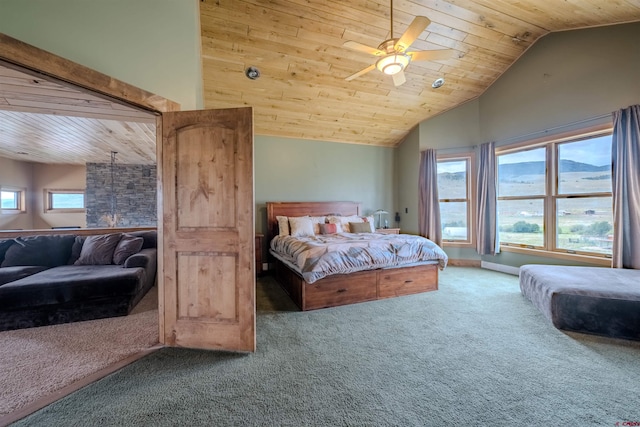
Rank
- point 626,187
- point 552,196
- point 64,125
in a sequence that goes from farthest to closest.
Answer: point 552,196, point 64,125, point 626,187

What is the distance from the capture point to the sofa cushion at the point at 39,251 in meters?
3.27

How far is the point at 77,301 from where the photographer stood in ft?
8.84

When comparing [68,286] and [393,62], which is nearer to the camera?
[393,62]

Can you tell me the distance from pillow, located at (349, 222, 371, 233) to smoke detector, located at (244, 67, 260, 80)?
298 cm

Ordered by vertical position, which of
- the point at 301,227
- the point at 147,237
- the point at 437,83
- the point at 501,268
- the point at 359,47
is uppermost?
the point at 437,83

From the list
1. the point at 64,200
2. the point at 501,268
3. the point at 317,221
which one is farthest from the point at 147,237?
the point at 501,268

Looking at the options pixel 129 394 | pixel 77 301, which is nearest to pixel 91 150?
pixel 77 301

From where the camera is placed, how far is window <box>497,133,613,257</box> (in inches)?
141

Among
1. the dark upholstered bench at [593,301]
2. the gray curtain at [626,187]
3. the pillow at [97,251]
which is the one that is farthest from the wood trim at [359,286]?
the pillow at [97,251]

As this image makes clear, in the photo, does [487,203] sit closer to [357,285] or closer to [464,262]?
[464,262]

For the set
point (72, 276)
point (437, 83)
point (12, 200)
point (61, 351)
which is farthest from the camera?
point (12, 200)

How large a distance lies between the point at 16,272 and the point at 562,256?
7428 millimetres

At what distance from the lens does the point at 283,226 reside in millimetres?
4602

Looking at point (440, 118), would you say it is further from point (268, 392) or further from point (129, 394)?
point (129, 394)
